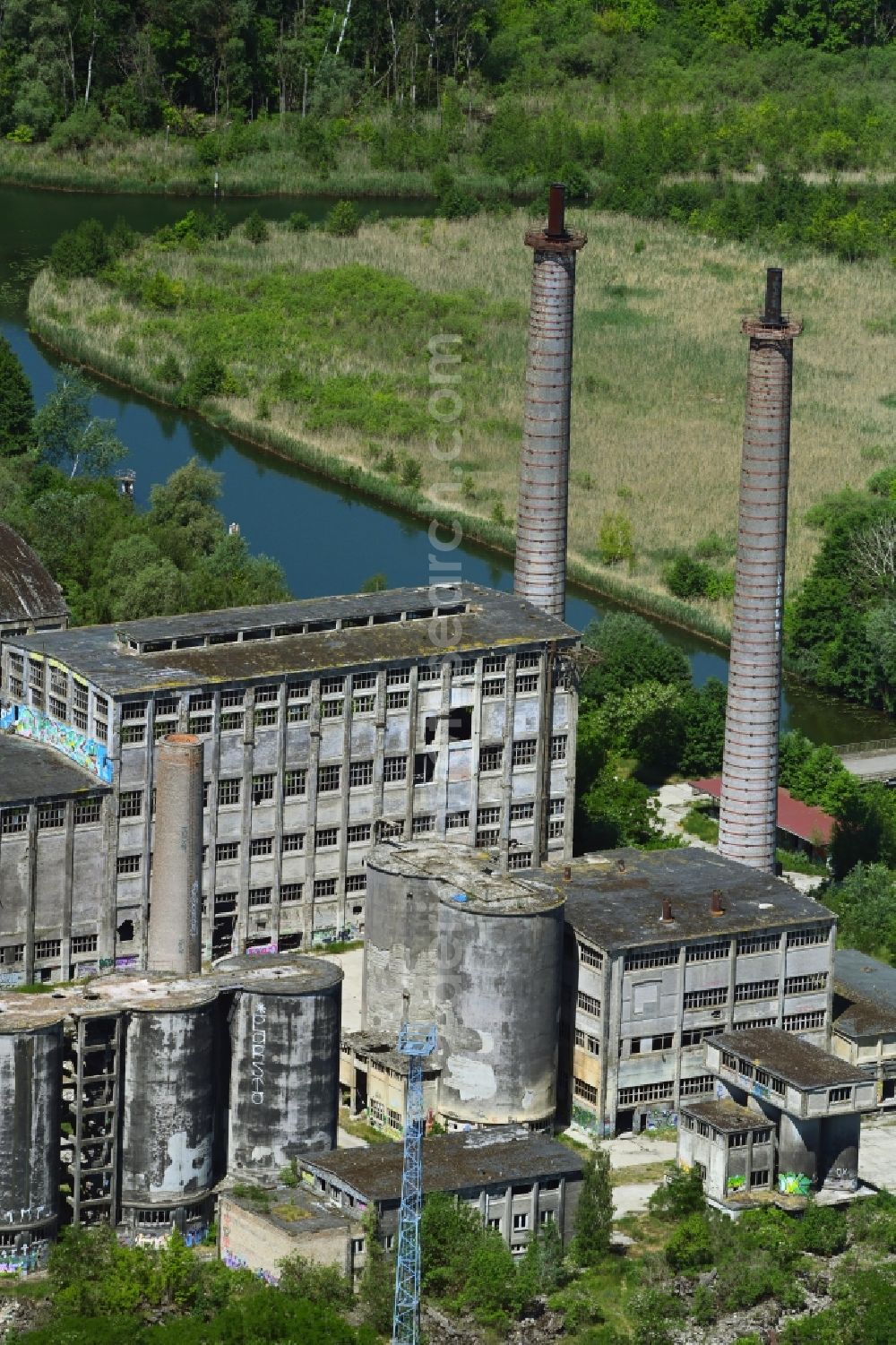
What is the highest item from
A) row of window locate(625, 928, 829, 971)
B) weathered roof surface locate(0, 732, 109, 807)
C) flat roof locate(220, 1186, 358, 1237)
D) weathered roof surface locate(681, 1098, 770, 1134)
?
weathered roof surface locate(0, 732, 109, 807)

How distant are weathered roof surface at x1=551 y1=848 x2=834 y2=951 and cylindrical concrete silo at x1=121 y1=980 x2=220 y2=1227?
11.3 m

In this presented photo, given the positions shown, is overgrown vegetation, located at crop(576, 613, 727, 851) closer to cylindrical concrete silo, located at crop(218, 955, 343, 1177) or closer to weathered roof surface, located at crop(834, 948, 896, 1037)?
weathered roof surface, located at crop(834, 948, 896, 1037)

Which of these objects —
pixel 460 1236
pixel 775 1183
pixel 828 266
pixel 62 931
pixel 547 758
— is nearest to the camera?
pixel 460 1236

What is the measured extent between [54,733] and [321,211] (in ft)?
321

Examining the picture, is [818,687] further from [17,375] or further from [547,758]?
[17,375]

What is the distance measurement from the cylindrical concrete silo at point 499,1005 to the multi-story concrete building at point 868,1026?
8713 millimetres

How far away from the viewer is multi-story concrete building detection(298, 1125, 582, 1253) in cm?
7250

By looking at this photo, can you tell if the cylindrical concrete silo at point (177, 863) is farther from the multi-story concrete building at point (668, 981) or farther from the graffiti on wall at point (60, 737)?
the multi-story concrete building at point (668, 981)

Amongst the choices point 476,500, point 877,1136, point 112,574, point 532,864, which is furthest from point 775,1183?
point 476,500

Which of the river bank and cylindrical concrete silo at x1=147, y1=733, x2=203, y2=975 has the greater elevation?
the river bank

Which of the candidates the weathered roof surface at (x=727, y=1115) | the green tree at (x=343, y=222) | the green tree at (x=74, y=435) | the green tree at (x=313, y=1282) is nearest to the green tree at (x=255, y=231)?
the green tree at (x=343, y=222)

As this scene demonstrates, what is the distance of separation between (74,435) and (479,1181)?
6556cm

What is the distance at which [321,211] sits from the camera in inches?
7165

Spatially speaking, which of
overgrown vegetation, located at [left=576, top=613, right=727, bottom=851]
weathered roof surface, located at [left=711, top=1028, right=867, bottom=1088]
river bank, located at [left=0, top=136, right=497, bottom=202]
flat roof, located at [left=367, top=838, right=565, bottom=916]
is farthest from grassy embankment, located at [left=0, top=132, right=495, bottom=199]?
weathered roof surface, located at [left=711, top=1028, right=867, bottom=1088]
